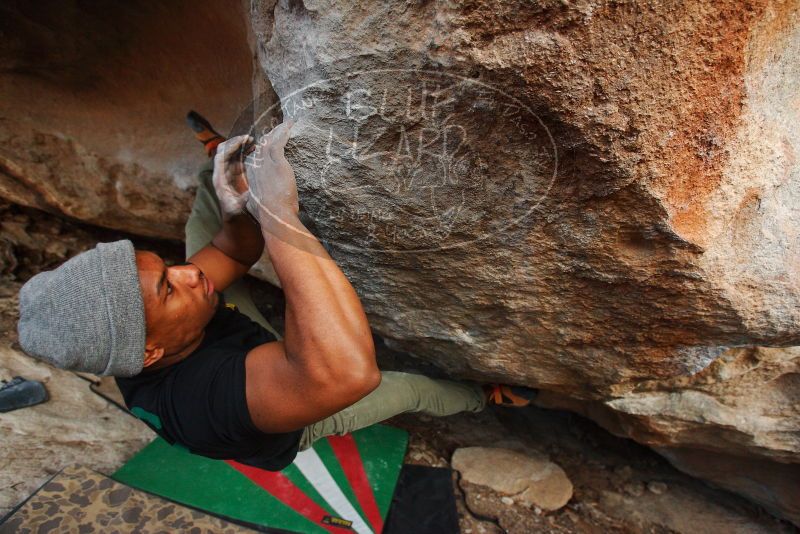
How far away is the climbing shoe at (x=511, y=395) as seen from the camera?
174cm

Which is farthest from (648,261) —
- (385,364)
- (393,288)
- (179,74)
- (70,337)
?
(179,74)

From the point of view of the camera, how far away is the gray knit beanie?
3.01 feet

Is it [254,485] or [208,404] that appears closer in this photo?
[208,404]

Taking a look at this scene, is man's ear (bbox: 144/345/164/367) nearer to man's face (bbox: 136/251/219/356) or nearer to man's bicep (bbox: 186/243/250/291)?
man's face (bbox: 136/251/219/356)

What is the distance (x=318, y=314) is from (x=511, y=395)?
44.1 inches

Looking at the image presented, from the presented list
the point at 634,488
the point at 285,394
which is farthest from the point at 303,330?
the point at 634,488

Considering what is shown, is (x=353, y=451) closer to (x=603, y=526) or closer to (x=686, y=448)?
(x=603, y=526)

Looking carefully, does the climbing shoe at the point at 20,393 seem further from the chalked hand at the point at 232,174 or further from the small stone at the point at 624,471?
the small stone at the point at 624,471

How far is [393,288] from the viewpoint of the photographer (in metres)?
1.22

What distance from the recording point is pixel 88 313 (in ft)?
3.01

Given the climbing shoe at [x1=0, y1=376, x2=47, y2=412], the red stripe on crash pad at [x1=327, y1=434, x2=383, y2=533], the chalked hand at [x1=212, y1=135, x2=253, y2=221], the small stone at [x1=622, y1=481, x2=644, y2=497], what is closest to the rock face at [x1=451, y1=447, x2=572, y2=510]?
the small stone at [x1=622, y1=481, x2=644, y2=497]

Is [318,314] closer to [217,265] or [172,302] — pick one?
[172,302]

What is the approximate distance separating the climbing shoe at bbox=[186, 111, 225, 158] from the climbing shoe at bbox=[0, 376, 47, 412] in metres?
1.23

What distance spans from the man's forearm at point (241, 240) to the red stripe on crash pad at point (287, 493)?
0.92 metres
